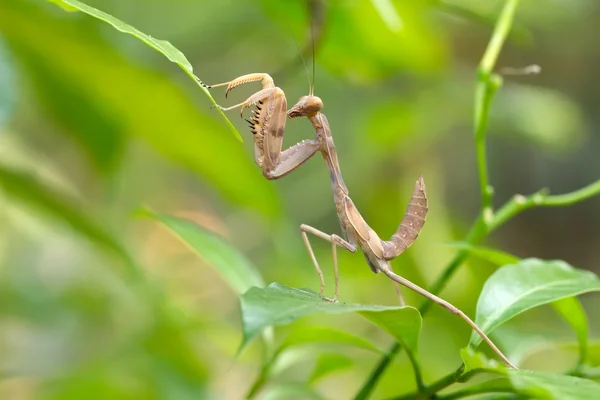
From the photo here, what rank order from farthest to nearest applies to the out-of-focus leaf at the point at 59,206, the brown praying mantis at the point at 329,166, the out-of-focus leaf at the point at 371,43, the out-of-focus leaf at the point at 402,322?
the out-of-focus leaf at the point at 371,43, the out-of-focus leaf at the point at 59,206, the brown praying mantis at the point at 329,166, the out-of-focus leaf at the point at 402,322

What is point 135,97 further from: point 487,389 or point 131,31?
point 487,389

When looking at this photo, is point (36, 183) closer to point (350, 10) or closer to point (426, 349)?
point (350, 10)

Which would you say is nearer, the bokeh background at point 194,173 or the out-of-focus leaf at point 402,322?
the out-of-focus leaf at point 402,322

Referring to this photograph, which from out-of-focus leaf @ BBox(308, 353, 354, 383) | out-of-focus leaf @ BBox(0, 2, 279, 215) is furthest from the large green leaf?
out-of-focus leaf @ BBox(0, 2, 279, 215)

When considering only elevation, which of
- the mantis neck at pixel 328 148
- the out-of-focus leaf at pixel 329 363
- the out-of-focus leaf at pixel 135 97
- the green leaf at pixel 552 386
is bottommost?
the green leaf at pixel 552 386

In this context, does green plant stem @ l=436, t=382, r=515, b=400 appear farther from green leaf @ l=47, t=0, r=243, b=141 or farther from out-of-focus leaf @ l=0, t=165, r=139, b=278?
out-of-focus leaf @ l=0, t=165, r=139, b=278

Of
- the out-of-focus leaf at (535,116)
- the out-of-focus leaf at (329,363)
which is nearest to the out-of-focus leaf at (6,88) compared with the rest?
the out-of-focus leaf at (329,363)

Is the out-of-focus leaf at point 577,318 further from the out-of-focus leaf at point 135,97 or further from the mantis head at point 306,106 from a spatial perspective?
the out-of-focus leaf at point 135,97

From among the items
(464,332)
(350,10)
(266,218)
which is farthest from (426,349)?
(350,10)
